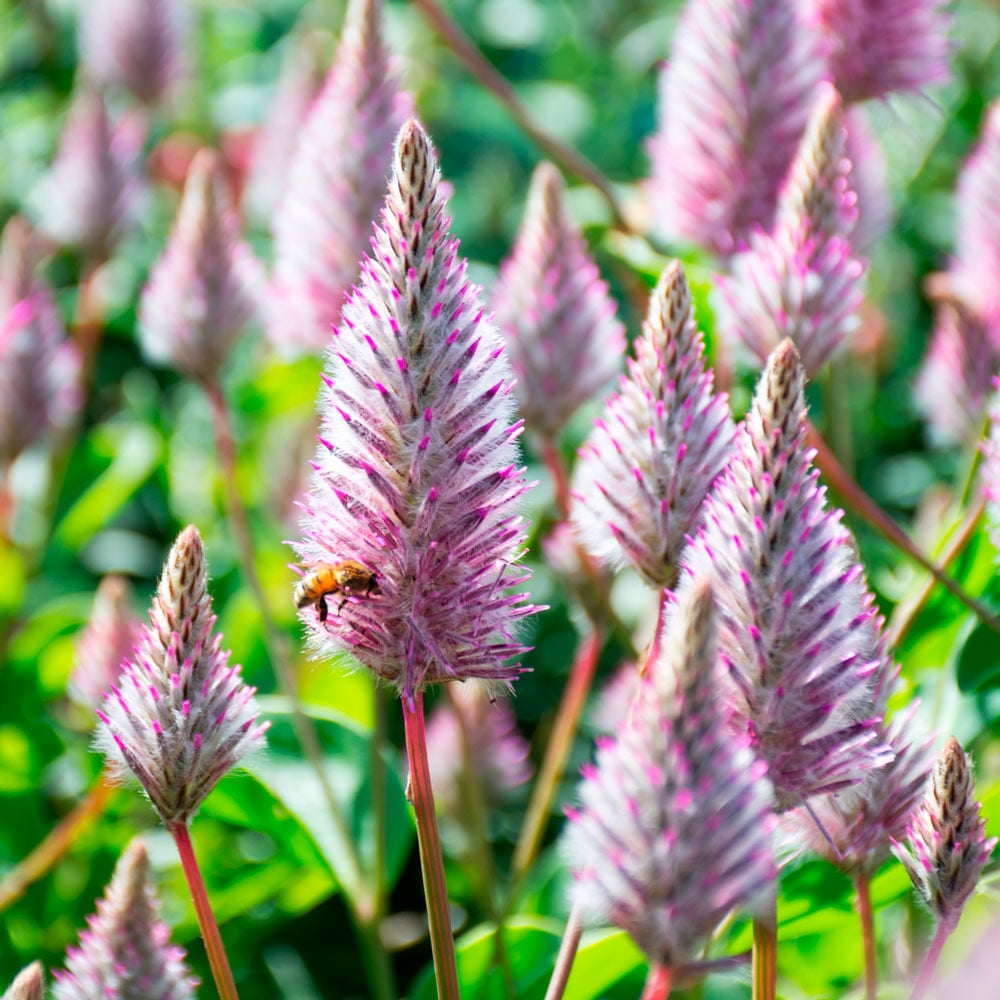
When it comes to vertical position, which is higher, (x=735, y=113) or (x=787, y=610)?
(x=735, y=113)

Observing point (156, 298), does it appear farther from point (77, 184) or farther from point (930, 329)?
point (930, 329)

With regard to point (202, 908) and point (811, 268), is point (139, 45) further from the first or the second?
point (202, 908)

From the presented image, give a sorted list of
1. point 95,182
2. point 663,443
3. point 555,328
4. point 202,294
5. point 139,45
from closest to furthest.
Answer: point 663,443
point 555,328
point 202,294
point 95,182
point 139,45

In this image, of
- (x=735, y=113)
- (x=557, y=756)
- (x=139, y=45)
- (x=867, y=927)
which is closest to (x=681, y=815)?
(x=867, y=927)

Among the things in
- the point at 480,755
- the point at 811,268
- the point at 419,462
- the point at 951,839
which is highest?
the point at 811,268

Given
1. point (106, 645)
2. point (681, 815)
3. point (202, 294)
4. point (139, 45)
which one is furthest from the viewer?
point (139, 45)

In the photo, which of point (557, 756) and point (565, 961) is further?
point (557, 756)

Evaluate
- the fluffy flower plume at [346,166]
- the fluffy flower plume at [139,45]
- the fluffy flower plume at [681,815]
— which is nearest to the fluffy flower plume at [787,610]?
the fluffy flower plume at [681,815]

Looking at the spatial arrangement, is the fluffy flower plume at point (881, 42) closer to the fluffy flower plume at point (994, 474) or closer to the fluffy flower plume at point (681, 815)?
the fluffy flower plume at point (994, 474)
